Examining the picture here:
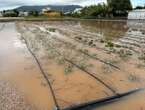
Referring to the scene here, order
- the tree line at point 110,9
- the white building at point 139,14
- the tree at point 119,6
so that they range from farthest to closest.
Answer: the tree at point 119,6 → the tree line at point 110,9 → the white building at point 139,14

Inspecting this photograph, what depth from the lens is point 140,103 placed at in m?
5.31

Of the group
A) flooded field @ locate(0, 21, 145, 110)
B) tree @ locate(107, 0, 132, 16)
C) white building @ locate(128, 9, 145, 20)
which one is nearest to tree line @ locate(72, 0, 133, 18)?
tree @ locate(107, 0, 132, 16)

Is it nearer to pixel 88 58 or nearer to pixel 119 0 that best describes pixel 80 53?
pixel 88 58

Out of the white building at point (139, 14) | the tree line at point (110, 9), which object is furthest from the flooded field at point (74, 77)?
the tree line at point (110, 9)

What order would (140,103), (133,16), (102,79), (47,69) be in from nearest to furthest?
(140,103) < (102,79) < (47,69) < (133,16)

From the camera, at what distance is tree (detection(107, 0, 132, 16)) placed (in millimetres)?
53281

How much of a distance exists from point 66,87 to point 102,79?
116cm

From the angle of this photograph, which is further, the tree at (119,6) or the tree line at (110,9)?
the tree at (119,6)

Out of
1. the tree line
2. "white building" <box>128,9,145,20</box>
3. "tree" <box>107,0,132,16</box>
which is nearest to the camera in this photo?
"white building" <box>128,9,145,20</box>

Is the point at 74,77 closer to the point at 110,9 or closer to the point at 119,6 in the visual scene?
the point at 110,9

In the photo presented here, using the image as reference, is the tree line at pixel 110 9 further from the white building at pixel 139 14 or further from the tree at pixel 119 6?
the white building at pixel 139 14

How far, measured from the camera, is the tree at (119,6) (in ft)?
175

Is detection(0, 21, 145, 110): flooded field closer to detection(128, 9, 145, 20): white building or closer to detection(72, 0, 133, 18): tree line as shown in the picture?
detection(128, 9, 145, 20): white building

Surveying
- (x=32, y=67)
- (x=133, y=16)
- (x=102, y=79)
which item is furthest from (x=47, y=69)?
(x=133, y=16)
